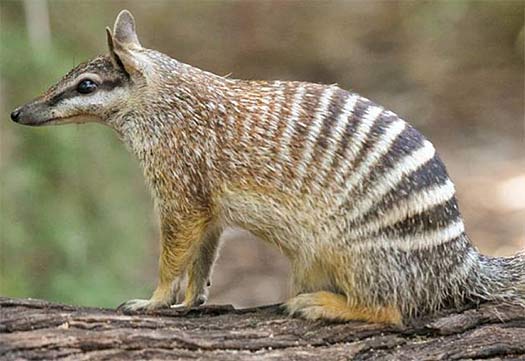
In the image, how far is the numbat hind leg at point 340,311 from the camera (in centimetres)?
404

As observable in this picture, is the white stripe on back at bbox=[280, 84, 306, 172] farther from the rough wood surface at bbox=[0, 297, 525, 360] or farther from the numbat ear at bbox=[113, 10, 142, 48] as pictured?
the numbat ear at bbox=[113, 10, 142, 48]

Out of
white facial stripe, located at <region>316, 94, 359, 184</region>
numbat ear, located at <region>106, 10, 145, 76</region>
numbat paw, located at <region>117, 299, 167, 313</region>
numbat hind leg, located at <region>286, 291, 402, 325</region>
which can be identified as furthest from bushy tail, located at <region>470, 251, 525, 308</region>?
numbat ear, located at <region>106, 10, 145, 76</region>

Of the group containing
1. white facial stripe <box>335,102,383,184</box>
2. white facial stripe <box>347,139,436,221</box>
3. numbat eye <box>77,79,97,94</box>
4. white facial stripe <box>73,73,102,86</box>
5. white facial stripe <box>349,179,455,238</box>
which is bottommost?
white facial stripe <box>349,179,455,238</box>

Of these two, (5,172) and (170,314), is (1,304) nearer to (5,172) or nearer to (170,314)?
(170,314)

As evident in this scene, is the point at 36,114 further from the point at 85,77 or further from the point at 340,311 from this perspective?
the point at 340,311

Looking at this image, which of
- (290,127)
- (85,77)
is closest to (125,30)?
(85,77)

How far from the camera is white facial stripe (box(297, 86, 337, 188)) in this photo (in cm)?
406

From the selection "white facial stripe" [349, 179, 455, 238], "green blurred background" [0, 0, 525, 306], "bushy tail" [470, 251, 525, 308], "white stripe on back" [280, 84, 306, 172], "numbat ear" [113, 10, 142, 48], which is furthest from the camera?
"green blurred background" [0, 0, 525, 306]

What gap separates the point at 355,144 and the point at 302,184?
0.27 metres

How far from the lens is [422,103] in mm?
12227

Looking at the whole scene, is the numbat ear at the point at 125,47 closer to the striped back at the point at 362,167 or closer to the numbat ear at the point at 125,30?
the numbat ear at the point at 125,30

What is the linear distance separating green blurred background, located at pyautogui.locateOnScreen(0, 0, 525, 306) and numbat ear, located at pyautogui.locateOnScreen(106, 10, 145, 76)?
0.93 meters

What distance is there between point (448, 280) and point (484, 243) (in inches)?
232

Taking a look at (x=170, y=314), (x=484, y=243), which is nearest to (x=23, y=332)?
(x=170, y=314)
